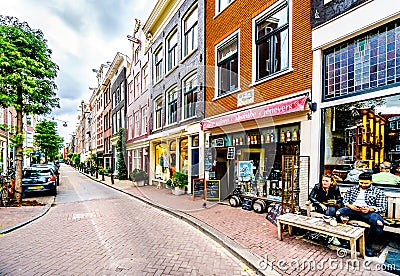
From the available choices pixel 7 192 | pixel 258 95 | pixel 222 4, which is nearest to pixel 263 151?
pixel 258 95

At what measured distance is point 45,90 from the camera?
411 inches

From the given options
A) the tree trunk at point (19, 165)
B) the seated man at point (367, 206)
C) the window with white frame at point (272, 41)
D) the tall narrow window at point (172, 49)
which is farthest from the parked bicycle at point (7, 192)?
the seated man at point (367, 206)

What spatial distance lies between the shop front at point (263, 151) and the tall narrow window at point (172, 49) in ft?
21.4

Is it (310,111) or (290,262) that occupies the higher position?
(310,111)

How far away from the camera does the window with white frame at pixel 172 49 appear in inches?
591

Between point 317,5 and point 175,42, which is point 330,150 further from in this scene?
point 175,42

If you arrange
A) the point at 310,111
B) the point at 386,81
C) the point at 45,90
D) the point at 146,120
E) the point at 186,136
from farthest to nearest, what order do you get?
the point at 146,120, the point at 186,136, the point at 45,90, the point at 310,111, the point at 386,81

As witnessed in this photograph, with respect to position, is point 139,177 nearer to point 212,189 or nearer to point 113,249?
point 212,189

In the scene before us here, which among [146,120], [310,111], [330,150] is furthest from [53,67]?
[330,150]

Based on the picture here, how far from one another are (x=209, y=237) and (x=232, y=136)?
4575mm

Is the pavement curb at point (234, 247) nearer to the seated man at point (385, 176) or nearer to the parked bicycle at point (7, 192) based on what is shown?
the seated man at point (385, 176)

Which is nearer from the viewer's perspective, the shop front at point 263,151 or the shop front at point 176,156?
the shop front at point 263,151

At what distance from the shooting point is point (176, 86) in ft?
47.7

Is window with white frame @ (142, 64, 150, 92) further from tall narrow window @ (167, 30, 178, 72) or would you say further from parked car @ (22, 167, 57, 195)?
parked car @ (22, 167, 57, 195)
